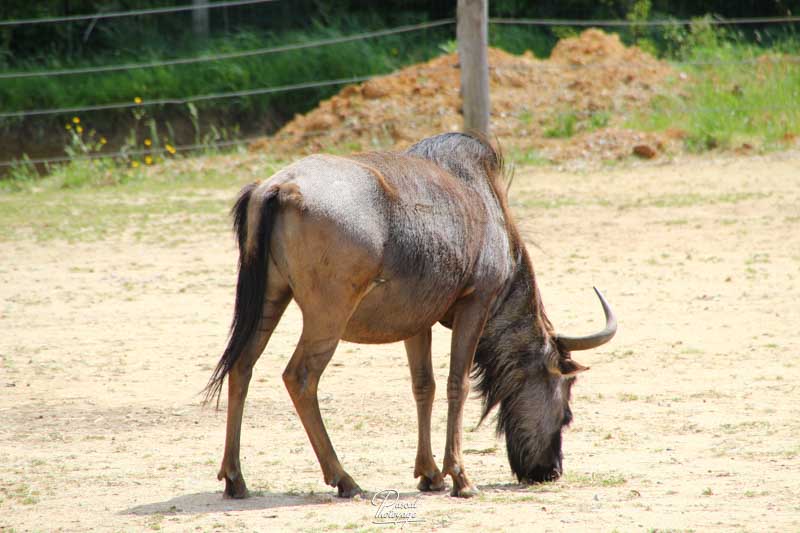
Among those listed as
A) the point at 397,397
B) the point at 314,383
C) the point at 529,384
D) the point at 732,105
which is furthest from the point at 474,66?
the point at 314,383

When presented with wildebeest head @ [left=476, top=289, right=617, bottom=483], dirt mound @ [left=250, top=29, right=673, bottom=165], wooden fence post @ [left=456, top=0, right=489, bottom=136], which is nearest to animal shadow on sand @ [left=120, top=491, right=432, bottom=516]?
wildebeest head @ [left=476, top=289, right=617, bottom=483]

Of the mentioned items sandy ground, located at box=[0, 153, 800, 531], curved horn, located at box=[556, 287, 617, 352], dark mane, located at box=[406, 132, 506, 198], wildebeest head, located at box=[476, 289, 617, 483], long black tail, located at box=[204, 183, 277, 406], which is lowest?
sandy ground, located at box=[0, 153, 800, 531]

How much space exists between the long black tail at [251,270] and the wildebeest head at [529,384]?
4.65 ft

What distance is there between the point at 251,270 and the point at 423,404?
4.13 ft

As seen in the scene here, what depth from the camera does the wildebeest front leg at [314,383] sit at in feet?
17.4

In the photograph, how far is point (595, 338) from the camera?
20.0 ft

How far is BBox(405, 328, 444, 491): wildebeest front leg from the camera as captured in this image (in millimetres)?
5734

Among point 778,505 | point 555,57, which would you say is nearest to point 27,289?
point 778,505

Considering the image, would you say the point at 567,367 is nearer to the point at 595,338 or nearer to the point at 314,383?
the point at 595,338

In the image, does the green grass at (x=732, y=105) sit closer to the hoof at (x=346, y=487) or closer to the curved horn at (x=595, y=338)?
the curved horn at (x=595, y=338)

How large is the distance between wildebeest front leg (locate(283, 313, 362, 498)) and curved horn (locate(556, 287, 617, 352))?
56.0 inches

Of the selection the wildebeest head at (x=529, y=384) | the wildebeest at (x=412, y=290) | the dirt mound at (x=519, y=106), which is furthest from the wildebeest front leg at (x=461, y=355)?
the dirt mound at (x=519, y=106)

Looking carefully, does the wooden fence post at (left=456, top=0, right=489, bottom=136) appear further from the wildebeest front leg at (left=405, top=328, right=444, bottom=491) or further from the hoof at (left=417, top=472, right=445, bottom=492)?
the hoof at (left=417, top=472, right=445, bottom=492)

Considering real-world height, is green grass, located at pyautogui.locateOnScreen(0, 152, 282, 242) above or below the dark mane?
below
